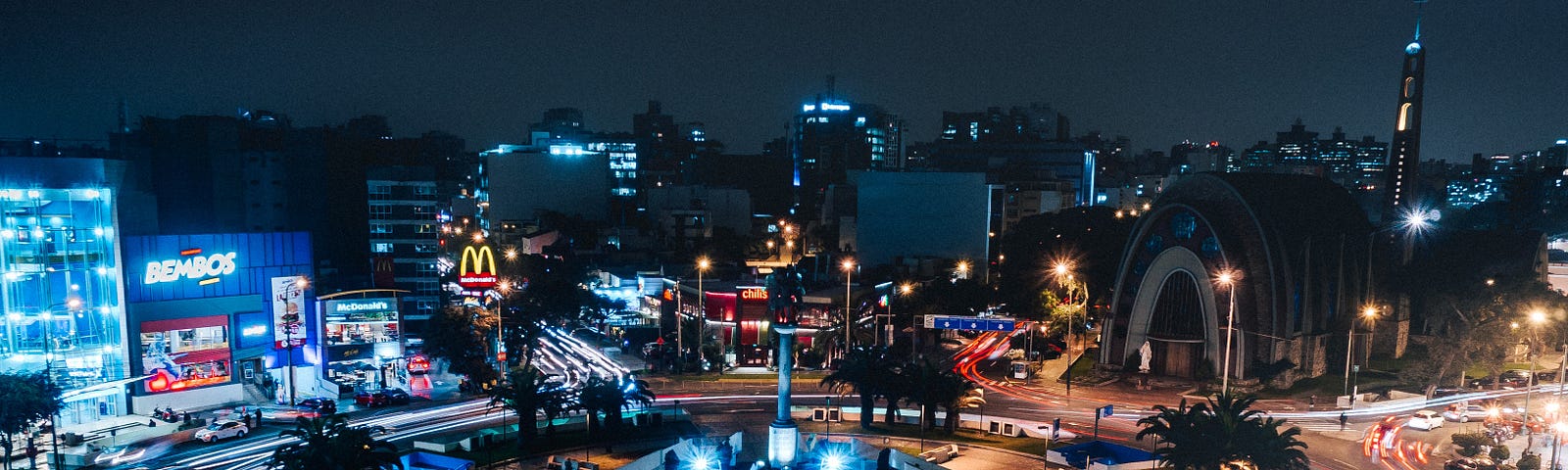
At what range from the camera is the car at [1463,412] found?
158ft

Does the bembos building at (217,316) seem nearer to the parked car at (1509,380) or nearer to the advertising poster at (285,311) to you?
the advertising poster at (285,311)

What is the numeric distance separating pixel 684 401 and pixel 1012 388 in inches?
802

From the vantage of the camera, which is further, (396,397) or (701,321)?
(701,321)

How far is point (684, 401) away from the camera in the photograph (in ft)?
178

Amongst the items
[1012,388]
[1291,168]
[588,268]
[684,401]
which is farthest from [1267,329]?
[1291,168]

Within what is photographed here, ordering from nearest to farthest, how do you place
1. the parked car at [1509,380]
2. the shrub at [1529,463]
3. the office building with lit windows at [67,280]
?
the shrub at [1529,463], the office building with lit windows at [67,280], the parked car at [1509,380]

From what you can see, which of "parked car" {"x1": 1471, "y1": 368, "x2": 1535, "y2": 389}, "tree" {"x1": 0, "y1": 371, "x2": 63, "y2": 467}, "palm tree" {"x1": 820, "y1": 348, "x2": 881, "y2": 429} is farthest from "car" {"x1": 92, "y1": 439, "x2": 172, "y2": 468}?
"parked car" {"x1": 1471, "y1": 368, "x2": 1535, "y2": 389}

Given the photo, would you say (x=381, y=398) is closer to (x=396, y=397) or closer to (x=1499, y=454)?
(x=396, y=397)

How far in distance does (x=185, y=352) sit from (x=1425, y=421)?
68119 millimetres

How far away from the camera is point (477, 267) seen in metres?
58.3

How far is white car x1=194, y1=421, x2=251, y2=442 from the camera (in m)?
45.0

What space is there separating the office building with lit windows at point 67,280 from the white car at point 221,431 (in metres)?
8.91

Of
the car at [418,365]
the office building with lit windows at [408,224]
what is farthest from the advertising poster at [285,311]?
the office building with lit windows at [408,224]

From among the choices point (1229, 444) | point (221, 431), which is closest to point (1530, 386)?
point (1229, 444)
